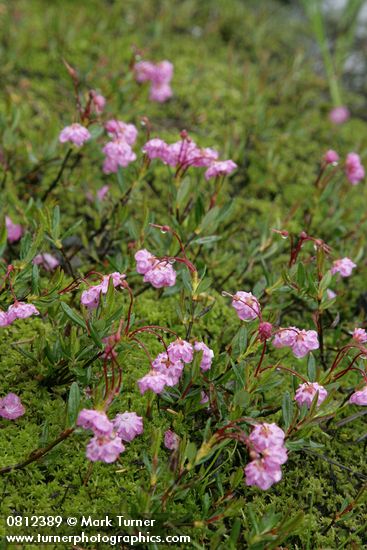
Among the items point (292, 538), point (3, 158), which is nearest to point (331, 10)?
point (3, 158)

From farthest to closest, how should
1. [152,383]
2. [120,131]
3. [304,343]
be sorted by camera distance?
[120,131]
[304,343]
[152,383]

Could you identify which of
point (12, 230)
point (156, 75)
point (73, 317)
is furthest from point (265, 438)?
point (156, 75)

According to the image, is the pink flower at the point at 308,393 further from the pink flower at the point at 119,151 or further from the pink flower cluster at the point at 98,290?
the pink flower at the point at 119,151

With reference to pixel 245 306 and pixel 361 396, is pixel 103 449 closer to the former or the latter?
pixel 245 306

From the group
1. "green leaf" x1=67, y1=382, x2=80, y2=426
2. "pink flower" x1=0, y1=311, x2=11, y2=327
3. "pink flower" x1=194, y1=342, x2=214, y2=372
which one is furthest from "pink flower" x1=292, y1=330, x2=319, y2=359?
"pink flower" x1=0, y1=311, x2=11, y2=327

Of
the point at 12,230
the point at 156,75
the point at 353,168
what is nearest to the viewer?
the point at 12,230

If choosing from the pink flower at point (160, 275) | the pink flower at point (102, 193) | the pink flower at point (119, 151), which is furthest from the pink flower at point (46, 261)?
the pink flower at point (160, 275)
